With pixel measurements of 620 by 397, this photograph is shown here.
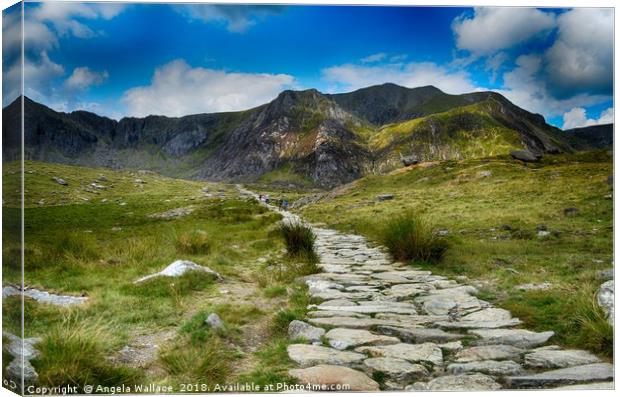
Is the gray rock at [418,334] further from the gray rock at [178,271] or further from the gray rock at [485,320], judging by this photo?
the gray rock at [178,271]

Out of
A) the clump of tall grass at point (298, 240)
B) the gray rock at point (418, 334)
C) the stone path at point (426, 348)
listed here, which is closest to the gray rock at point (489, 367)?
the stone path at point (426, 348)

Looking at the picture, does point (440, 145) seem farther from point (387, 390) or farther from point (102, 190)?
point (387, 390)

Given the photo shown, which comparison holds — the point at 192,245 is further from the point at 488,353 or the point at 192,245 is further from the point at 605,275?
the point at 605,275

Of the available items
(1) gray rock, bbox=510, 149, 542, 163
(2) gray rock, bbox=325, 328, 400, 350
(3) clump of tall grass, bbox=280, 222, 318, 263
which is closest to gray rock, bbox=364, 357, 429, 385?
(2) gray rock, bbox=325, 328, 400, 350

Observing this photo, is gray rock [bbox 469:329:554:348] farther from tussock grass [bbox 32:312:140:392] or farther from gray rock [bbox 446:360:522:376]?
tussock grass [bbox 32:312:140:392]

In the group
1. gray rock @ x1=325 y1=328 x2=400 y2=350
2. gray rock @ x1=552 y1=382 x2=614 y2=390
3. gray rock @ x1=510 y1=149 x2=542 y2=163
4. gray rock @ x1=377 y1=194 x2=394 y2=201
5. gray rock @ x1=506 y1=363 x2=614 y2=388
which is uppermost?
gray rock @ x1=510 y1=149 x2=542 y2=163

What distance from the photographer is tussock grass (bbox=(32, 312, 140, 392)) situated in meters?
3.27

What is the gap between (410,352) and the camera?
158 inches

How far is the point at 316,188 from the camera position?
1455 inches

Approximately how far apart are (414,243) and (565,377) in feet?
20.8

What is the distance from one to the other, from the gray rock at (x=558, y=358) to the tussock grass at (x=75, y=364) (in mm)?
3371

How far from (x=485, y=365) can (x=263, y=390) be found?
1877mm

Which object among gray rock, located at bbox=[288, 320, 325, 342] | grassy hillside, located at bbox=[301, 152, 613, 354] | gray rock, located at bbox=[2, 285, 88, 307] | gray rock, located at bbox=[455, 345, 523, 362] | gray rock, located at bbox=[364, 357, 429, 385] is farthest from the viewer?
grassy hillside, located at bbox=[301, 152, 613, 354]

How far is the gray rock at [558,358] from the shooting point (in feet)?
12.2
